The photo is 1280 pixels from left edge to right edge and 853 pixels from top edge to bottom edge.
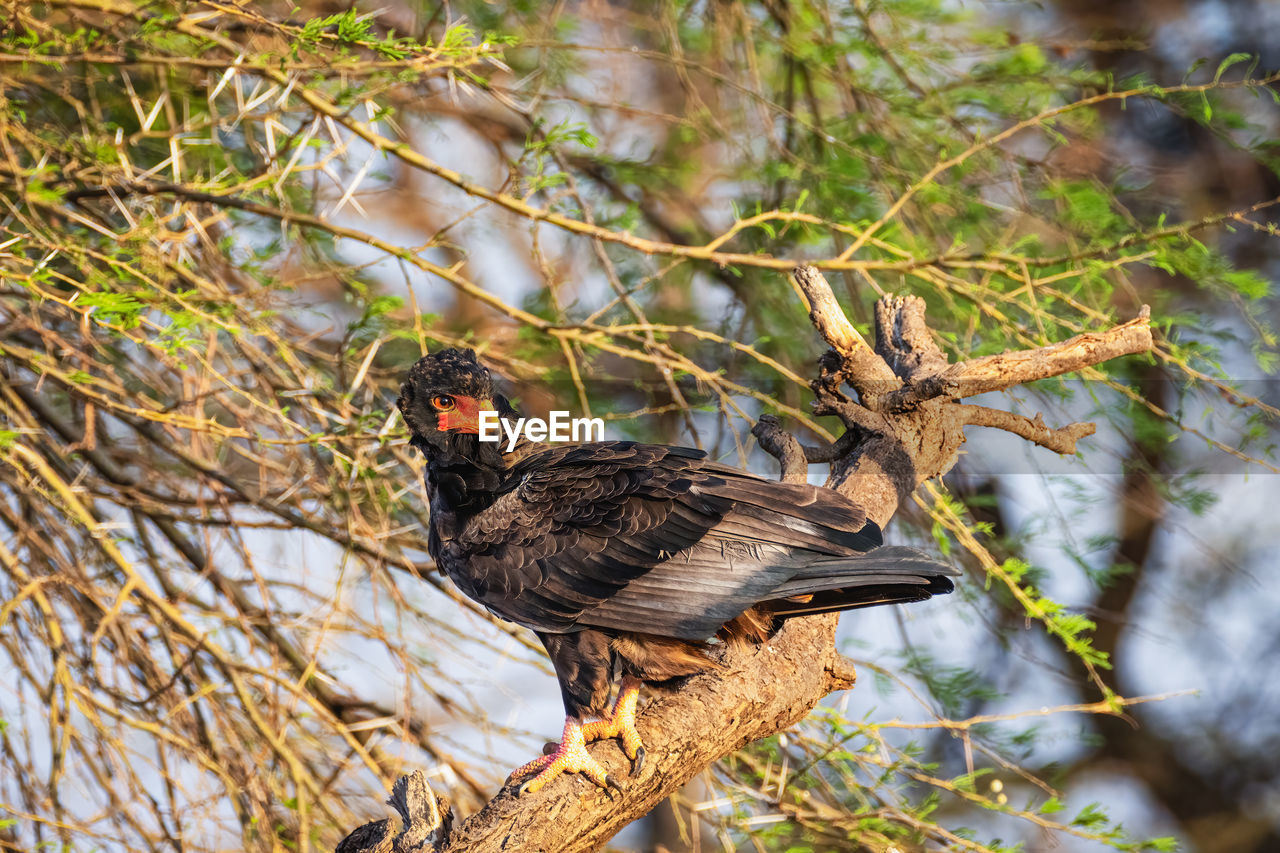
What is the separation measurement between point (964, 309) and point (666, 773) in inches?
76.3

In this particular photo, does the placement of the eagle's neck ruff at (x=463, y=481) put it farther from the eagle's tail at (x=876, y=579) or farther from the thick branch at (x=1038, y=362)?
the thick branch at (x=1038, y=362)

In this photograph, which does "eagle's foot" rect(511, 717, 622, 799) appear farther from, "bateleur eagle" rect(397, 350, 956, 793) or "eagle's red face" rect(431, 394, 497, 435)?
"eagle's red face" rect(431, 394, 497, 435)

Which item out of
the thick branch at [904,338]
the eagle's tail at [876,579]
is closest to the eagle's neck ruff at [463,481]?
the eagle's tail at [876,579]

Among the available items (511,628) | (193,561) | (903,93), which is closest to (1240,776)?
(903,93)

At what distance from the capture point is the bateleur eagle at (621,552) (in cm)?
191

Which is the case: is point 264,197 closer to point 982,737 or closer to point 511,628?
point 511,628

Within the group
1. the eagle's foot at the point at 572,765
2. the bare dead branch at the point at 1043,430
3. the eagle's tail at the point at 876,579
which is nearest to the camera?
the eagle's tail at the point at 876,579

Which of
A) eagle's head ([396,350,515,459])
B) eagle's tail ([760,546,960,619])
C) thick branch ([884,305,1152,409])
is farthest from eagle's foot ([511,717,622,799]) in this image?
thick branch ([884,305,1152,409])

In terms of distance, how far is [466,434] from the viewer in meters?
2.07

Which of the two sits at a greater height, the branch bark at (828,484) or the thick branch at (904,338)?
the thick branch at (904,338)

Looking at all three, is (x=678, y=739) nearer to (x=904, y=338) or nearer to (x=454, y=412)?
(x=454, y=412)

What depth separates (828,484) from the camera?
8.73 feet

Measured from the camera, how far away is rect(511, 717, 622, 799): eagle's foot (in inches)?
76.1

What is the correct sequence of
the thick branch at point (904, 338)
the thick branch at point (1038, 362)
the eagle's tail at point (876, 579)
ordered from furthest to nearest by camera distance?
the thick branch at point (904, 338)
the thick branch at point (1038, 362)
the eagle's tail at point (876, 579)
